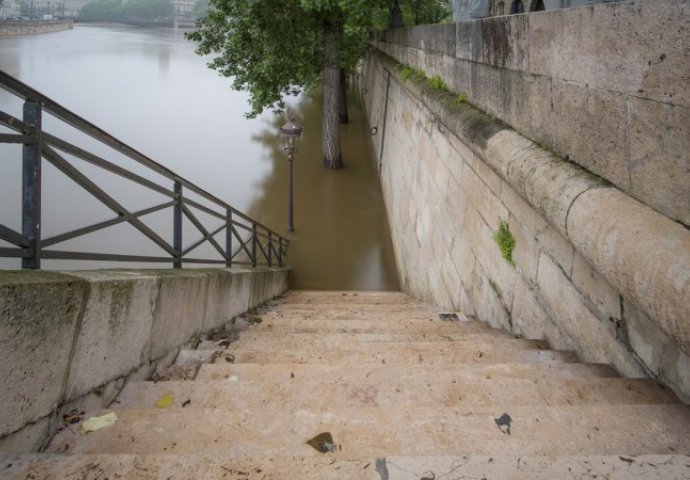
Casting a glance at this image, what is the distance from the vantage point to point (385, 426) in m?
1.94

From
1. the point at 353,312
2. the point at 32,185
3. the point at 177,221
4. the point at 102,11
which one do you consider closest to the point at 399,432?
the point at 32,185

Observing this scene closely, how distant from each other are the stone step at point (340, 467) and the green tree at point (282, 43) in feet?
36.1

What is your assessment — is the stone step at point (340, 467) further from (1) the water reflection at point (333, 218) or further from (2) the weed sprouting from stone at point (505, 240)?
(1) the water reflection at point (333, 218)

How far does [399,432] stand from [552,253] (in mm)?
1689

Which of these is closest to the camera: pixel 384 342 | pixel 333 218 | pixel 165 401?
pixel 165 401

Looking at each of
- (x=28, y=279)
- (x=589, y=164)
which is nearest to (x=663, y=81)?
(x=589, y=164)

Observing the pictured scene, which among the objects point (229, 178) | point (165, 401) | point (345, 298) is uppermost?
point (229, 178)

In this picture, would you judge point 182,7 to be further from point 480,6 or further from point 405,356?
point 405,356

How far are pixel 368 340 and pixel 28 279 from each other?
7.11 feet

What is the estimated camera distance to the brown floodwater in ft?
32.7

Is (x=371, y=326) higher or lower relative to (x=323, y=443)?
lower

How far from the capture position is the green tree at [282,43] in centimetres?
1214

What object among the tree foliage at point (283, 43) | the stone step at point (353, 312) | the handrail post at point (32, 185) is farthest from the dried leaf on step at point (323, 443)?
the tree foliage at point (283, 43)

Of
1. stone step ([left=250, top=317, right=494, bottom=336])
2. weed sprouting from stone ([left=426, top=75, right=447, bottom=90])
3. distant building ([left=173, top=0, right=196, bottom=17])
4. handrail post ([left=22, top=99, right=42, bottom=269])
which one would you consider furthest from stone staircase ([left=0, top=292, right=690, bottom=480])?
distant building ([left=173, top=0, right=196, bottom=17])
